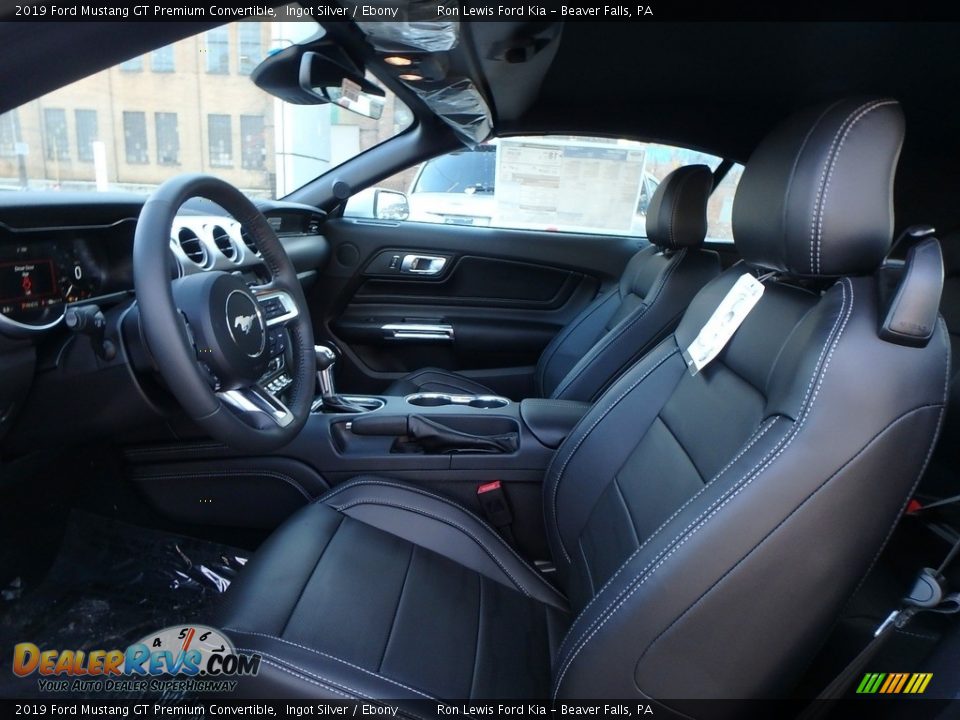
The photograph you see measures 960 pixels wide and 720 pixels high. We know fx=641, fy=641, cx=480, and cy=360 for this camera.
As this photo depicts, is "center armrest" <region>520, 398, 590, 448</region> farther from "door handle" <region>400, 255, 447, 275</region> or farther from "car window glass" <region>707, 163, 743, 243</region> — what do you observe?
"car window glass" <region>707, 163, 743, 243</region>

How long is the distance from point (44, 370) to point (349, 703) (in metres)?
0.73

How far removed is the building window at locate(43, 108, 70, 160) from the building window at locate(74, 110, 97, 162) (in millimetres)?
32

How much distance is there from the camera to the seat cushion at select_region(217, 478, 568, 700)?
0.89 metres

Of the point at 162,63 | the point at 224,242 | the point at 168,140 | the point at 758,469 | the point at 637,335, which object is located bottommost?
the point at 637,335

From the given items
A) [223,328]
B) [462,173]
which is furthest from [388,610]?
[462,173]

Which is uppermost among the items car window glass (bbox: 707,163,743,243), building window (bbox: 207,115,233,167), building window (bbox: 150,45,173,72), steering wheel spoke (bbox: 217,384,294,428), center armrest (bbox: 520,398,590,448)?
building window (bbox: 150,45,173,72)

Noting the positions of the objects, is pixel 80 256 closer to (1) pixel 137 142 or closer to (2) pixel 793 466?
(1) pixel 137 142

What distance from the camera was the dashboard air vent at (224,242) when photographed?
1.61 metres

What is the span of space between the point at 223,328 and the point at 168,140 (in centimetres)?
101

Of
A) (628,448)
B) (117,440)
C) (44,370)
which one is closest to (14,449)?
(44,370)

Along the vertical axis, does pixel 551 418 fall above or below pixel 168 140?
below

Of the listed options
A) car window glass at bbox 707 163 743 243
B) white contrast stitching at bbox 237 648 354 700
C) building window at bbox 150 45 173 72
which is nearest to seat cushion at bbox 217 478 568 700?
white contrast stitching at bbox 237 648 354 700

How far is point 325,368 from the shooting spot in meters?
1.57

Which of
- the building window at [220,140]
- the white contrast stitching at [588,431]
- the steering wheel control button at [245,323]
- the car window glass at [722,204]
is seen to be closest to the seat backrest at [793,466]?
the white contrast stitching at [588,431]
